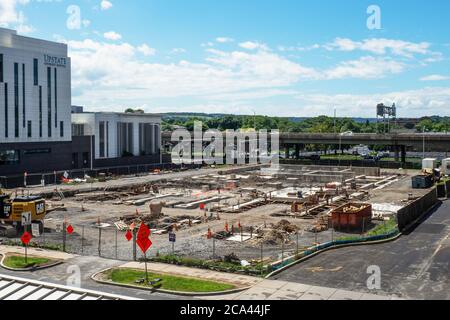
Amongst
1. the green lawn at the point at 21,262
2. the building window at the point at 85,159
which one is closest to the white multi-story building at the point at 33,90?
the building window at the point at 85,159

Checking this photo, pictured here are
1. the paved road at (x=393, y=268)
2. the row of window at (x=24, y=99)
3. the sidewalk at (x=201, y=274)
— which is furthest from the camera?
the row of window at (x=24, y=99)

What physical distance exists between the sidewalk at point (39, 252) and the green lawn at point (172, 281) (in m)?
5.44

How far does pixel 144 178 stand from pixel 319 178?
98.2ft

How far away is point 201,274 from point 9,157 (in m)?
59.0

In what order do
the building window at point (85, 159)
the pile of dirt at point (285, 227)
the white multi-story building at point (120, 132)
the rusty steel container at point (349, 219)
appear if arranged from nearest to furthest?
the pile of dirt at point (285, 227) < the rusty steel container at point (349, 219) < the building window at point (85, 159) < the white multi-story building at point (120, 132)

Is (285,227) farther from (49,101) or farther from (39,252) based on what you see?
(49,101)

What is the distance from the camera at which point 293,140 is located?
134 m

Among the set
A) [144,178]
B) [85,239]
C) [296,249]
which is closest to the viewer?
[296,249]

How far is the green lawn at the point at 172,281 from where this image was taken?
85.8ft

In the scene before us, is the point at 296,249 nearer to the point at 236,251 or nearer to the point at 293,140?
the point at 236,251

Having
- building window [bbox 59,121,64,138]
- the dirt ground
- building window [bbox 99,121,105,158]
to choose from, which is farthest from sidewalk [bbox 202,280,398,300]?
building window [bbox 99,121,105,158]

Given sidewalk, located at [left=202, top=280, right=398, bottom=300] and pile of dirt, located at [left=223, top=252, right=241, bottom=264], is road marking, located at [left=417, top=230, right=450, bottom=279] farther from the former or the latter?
pile of dirt, located at [left=223, top=252, right=241, bottom=264]

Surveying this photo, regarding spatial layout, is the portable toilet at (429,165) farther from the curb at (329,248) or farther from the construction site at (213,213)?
the curb at (329,248)
